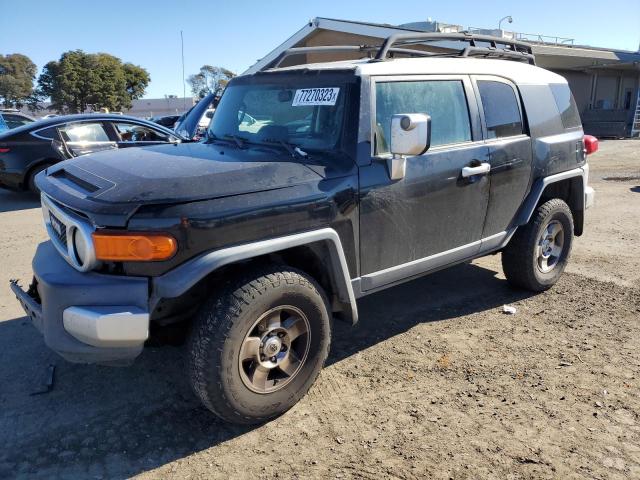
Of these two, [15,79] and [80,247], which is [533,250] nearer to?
[80,247]

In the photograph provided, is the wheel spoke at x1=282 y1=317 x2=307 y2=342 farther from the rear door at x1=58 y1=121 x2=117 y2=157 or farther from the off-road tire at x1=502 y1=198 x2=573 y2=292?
→ the rear door at x1=58 y1=121 x2=117 y2=157

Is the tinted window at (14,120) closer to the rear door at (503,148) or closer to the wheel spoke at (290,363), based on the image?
the rear door at (503,148)

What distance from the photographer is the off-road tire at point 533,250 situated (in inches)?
180

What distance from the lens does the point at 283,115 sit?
3.57m

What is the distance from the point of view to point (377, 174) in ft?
10.7

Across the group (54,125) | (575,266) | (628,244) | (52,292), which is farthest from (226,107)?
(54,125)

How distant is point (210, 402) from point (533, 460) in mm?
1704

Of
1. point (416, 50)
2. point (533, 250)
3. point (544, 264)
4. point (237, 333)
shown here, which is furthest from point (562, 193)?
point (237, 333)

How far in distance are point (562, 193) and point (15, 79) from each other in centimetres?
7252

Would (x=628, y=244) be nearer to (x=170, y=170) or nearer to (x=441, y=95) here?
(x=441, y=95)

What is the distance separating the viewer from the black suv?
255cm

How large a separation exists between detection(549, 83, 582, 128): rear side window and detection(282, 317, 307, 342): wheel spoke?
3314mm

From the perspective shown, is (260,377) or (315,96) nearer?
(260,377)

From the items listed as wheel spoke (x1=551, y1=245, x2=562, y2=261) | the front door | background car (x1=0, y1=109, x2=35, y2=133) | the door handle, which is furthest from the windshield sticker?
background car (x1=0, y1=109, x2=35, y2=133)
